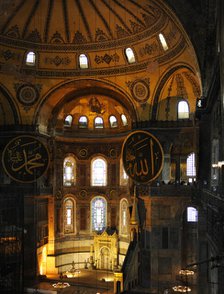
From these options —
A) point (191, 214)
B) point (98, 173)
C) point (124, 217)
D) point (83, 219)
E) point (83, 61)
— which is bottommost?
point (83, 219)

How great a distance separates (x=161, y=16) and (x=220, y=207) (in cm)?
1082

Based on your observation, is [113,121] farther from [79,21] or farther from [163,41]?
[163,41]

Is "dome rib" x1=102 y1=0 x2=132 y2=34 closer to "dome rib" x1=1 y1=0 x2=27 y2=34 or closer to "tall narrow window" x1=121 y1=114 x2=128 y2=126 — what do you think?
"dome rib" x1=1 y1=0 x2=27 y2=34

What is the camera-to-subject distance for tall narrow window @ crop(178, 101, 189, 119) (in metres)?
20.5

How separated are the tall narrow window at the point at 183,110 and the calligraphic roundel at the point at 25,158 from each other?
7.76m

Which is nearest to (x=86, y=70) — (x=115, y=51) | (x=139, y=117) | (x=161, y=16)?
(x=115, y=51)

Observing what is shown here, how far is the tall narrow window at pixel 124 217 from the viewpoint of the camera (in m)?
25.0

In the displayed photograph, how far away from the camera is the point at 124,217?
2527 cm

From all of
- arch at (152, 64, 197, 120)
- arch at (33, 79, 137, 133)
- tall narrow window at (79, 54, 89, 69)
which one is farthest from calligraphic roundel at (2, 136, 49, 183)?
tall narrow window at (79, 54, 89, 69)

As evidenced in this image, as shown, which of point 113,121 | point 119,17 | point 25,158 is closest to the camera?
point 25,158

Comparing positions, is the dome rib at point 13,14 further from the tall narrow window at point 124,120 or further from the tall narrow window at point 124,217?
the tall narrow window at point 124,217

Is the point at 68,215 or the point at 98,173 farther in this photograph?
the point at 98,173

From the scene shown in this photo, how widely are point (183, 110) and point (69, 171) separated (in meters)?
8.49

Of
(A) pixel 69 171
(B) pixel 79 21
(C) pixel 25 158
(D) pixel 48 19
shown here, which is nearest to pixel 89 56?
(B) pixel 79 21
